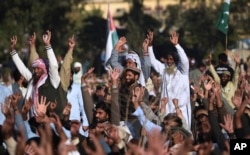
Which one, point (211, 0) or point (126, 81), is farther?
point (211, 0)

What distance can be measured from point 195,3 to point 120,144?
2122 inches

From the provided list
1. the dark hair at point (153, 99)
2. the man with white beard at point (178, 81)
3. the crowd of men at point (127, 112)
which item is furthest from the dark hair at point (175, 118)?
the man with white beard at point (178, 81)

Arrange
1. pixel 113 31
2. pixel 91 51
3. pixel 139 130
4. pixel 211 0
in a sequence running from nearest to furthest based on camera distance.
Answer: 1. pixel 139 130
2. pixel 113 31
3. pixel 91 51
4. pixel 211 0

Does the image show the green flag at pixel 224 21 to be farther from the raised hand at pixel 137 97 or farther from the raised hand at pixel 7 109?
the raised hand at pixel 7 109

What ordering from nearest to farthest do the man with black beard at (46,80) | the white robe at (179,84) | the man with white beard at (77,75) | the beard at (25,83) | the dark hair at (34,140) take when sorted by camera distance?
the dark hair at (34,140)
the man with black beard at (46,80)
the white robe at (179,84)
the beard at (25,83)
the man with white beard at (77,75)

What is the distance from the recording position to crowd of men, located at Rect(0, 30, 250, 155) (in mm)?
9556

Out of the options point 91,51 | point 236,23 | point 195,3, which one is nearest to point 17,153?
point 236,23

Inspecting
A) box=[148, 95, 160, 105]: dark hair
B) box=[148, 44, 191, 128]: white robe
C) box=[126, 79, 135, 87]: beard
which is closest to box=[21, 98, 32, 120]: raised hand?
box=[126, 79, 135, 87]: beard

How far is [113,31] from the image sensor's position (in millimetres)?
25719

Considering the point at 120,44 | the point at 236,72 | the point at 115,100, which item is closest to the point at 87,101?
the point at 120,44

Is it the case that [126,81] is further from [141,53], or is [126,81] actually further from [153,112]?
[141,53]

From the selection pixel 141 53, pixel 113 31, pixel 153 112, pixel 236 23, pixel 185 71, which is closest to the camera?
pixel 153 112

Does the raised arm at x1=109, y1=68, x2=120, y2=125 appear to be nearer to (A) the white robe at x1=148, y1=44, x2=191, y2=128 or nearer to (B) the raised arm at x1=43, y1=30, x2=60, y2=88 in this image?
(B) the raised arm at x1=43, y1=30, x2=60, y2=88

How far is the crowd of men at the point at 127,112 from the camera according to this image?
9556 millimetres
